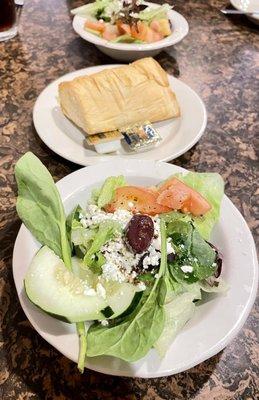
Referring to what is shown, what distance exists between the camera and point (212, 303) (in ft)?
2.54

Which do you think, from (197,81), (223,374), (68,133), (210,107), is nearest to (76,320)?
(223,374)

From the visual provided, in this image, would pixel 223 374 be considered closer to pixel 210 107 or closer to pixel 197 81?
pixel 210 107

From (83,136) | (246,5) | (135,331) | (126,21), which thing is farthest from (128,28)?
(135,331)

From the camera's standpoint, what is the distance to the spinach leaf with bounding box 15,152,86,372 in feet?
2.54

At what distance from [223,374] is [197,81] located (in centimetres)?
100

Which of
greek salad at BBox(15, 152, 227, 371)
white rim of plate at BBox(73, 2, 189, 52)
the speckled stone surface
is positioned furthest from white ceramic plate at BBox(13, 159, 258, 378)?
white rim of plate at BBox(73, 2, 189, 52)

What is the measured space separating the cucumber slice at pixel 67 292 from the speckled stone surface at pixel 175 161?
0.17 meters

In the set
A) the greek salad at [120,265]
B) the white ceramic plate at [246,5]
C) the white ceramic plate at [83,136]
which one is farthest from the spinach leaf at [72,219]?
the white ceramic plate at [246,5]

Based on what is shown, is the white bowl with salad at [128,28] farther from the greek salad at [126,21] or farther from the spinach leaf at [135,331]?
the spinach leaf at [135,331]

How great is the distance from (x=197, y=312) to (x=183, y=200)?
22cm

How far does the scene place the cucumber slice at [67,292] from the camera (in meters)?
0.68

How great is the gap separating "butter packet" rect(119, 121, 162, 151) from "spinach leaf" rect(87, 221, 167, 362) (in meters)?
0.47

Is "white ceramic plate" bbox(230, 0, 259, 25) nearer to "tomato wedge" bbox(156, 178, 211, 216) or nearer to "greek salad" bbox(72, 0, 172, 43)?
"greek salad" bbox(72, 0, 172, 43)

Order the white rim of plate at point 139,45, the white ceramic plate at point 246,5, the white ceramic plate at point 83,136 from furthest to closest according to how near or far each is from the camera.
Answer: the white ceramic plate at point 246,5, the white rim of plate at point 139,45, the white ceramic plate at point 83,136
